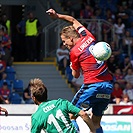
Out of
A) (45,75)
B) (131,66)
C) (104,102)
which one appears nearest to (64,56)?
(45,75)

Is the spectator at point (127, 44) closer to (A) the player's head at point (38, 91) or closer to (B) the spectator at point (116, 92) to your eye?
(B) the spectator at point (116, 92)

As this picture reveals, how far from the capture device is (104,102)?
9508 mm

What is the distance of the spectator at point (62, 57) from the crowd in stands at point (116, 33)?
25cm

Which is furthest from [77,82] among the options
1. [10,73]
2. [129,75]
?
[10,73]

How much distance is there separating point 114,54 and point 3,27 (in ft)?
11.8

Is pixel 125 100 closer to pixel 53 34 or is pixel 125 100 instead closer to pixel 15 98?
pixel 15 98

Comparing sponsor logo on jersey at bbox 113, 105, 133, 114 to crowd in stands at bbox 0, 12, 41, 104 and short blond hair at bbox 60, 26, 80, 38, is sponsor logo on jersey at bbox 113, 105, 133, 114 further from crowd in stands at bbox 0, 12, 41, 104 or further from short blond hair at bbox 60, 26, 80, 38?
short blond hair at bbox 60, 26, 80, 38

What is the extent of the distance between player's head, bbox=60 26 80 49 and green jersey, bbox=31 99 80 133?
1748 millimetres

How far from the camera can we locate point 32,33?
20.4 m

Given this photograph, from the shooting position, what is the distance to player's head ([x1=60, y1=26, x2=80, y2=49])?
9242mm

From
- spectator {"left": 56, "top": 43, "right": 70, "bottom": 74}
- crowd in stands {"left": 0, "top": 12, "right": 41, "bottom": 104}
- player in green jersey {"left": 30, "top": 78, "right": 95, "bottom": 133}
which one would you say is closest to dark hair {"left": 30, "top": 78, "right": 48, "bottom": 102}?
player in green jersey {"left": 30, "top": 78, "right": 95, "bottom": 133}

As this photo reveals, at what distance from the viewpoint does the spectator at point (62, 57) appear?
65.6 ft

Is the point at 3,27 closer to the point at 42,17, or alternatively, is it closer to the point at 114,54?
the point at 42,17

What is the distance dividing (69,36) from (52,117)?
76.0 inches
